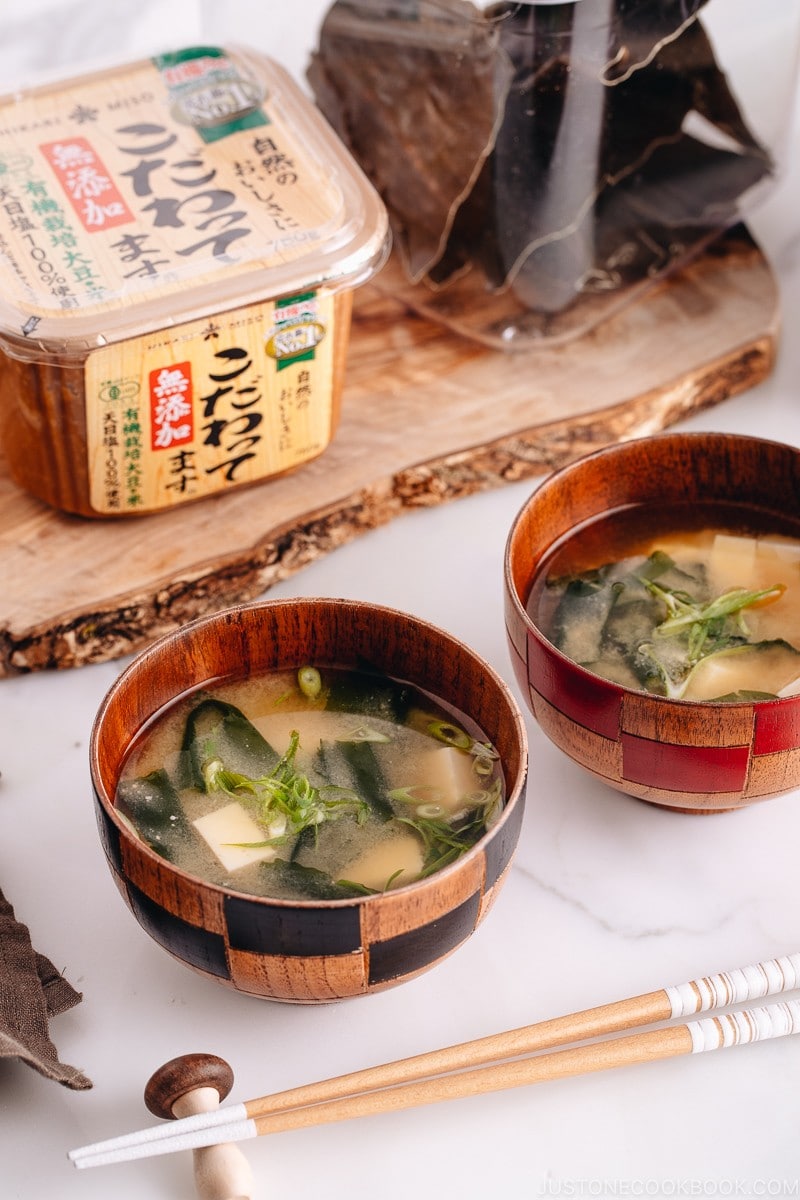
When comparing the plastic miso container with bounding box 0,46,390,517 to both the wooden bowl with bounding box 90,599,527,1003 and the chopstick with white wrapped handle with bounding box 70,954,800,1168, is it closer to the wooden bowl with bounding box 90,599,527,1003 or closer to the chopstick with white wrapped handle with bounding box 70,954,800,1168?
the wooden bowl with bounding box 90,599,527,1003

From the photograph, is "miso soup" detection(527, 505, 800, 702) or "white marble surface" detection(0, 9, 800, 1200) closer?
"white marble surface" detection(0, 9, 800, 1200)

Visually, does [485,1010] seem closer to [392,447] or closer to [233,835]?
[233,835]

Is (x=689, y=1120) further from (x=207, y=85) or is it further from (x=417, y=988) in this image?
(x=207, y=85)

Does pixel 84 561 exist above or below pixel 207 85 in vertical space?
below

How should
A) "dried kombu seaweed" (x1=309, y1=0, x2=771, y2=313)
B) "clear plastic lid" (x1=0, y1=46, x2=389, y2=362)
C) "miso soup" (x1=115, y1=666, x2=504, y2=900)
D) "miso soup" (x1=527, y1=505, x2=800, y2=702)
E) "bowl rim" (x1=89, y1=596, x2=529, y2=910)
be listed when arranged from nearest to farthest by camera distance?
"bowl rim" (x1=89, y1=596, x2=529, y2=910)
"miso soup" (x1=115, y1=666, x2=504, y2=900)
"miso soup" (x1=527, y1=505, x2=800, y2=702)
"clear plastic lid" (x1=0, y1=46, x2=389, y2=362)
"dried kombu seaweed" (x1=309, y1=0, x2=771, y2=313)

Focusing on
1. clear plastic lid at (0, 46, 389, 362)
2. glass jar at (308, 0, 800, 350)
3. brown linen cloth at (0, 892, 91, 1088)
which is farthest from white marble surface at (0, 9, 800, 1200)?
glass jar at (308, 0, 800, 350)

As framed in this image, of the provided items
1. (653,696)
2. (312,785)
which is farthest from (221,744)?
(653,696)

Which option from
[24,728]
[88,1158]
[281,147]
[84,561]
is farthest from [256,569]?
[88,1158]
